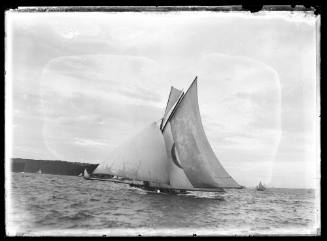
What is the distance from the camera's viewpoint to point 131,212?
222 inches

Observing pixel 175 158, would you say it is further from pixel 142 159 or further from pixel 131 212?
pixel 131 212

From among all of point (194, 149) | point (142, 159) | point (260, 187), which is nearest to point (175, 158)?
point (194, 149)

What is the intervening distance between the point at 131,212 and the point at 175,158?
1464 millimetres

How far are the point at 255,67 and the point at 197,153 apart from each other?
1839 millimetres

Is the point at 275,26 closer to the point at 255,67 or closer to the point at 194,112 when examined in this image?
the point at 255,67

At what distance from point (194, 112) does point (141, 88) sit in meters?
1.20

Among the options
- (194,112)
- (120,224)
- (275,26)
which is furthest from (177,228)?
(275,26)

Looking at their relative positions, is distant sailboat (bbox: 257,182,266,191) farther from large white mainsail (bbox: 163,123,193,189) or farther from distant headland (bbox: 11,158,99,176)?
distant headland (bbox: 11,158,99,176)

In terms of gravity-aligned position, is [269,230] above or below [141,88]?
below

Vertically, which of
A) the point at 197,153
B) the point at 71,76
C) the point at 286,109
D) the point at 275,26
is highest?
the point at 275,26

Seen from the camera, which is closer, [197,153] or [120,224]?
[120,224]

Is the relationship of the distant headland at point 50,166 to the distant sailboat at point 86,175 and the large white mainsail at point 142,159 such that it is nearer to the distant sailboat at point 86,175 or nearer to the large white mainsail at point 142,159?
the distant sailboat at point 86,175

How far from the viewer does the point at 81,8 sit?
5430 mm

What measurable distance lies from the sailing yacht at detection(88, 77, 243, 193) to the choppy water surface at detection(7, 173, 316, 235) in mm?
495
